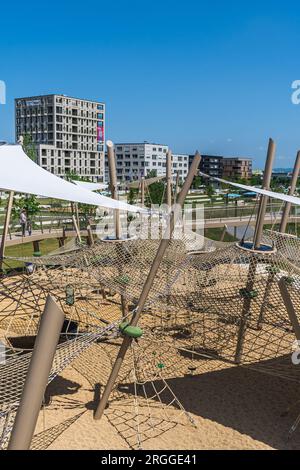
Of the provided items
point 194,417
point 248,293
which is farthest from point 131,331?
point 248,293

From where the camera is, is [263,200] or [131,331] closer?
[131,331]

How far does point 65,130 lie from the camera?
6694cm

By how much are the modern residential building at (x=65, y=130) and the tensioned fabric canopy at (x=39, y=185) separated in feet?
190

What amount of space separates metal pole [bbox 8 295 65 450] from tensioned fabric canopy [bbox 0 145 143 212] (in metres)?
3.79

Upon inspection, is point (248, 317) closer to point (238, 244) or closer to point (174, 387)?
point (238, 244)

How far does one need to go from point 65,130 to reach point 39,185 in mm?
64727

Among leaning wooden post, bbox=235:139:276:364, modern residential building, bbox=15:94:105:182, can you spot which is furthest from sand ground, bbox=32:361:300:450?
modern residential building, bbox=15:94:105:182

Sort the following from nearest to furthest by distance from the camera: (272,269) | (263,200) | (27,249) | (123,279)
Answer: (272,269) → (263,200) → (123,279) → (27,249)

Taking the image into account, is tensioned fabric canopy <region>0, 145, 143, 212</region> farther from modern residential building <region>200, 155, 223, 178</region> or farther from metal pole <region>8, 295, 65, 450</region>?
modern residential building <region>200, 155, 223, 178</region>

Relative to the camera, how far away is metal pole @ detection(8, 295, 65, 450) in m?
0.97

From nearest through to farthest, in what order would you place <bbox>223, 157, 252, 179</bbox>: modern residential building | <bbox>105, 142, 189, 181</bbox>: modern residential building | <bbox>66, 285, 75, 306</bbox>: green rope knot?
<bbox>66, 285, 75, 306</bbox>: green rope knot
<bbox>105, 142, 189, 181</bbox>: modern residential building
<bbox>223, 157, 252, 179</bbox>: modern residential building

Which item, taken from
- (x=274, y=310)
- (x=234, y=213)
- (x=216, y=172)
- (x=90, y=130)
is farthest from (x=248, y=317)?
(x=216, y=172)

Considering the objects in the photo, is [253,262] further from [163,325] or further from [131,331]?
[163,325]

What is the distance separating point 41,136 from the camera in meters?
66.5
